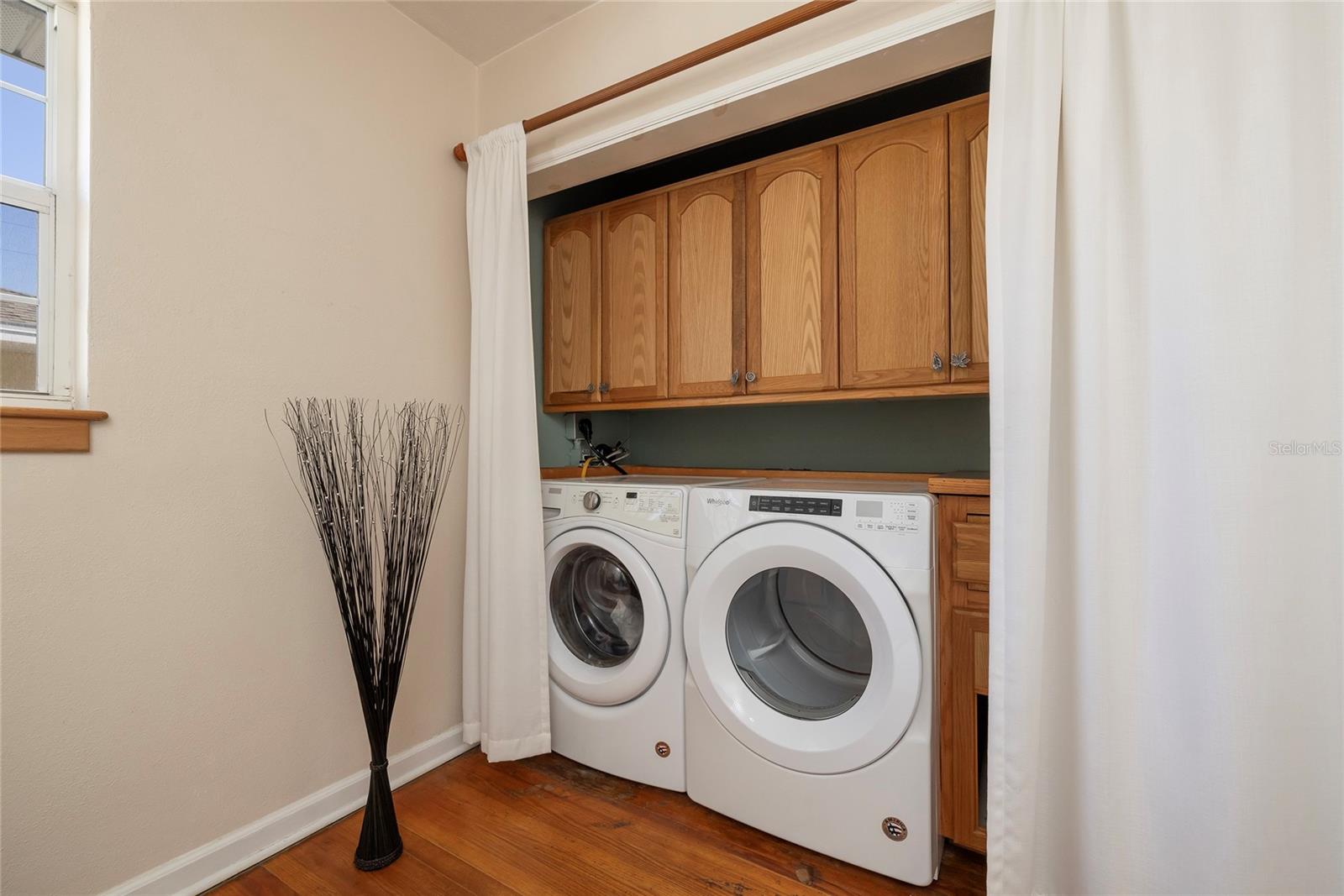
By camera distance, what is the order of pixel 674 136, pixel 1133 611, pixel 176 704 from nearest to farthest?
pixel 1133 611
pixel 176 704
pixel 674 136

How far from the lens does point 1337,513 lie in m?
1.04

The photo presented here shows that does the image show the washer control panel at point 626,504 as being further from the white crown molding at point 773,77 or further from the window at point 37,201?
the window at point 37,201

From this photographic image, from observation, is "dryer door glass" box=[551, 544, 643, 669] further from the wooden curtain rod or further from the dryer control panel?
the wooden curtain rod

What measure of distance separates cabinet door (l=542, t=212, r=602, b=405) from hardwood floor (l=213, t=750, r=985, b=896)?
1.41 meters

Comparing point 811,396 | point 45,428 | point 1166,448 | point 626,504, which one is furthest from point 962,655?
point 45,428

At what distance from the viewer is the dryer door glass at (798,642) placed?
167cm

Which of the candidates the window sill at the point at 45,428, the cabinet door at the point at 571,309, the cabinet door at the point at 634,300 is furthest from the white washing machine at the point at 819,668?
the window sill at the point at 45,428

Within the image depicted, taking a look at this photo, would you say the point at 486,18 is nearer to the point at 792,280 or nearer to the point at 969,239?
the point at 792,280

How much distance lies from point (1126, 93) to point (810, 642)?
1.49 metres

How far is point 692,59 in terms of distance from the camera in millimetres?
1636

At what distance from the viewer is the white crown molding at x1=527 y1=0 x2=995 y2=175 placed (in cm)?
138

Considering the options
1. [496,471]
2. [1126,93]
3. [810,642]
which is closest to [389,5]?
[496,471]

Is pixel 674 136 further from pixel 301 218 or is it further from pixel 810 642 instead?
pixel 810 642

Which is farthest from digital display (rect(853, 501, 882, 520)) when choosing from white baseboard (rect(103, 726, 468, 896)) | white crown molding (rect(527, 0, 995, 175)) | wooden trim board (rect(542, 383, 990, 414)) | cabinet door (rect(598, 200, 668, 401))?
white baseboard (rect(103, 726, 468, 896))
